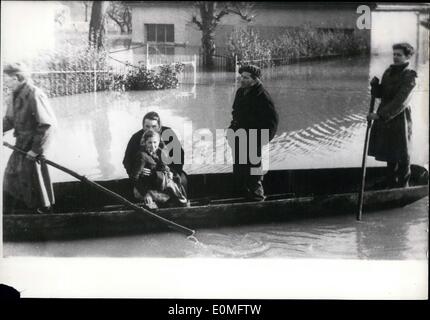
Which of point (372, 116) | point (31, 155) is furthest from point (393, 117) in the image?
point (31, 155)

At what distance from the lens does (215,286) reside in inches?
130

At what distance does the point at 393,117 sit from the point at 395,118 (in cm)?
2

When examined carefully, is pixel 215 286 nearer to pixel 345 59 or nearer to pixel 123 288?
pixel 123 288

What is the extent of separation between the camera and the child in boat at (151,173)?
3.38 metres

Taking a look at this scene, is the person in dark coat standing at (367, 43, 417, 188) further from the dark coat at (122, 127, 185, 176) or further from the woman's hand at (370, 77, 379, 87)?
the dark coat at (122, 127, 185, 176)

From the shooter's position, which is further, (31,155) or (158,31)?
(158,31)

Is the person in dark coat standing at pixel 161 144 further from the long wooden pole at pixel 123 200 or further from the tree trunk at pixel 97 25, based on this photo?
the tree trunk at pixel 97 25

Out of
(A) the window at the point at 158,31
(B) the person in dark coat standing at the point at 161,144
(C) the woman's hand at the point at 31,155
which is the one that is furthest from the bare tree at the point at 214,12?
(C) the woman's hand at the point at 31,155

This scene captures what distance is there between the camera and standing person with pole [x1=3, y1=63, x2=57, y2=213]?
131 inches

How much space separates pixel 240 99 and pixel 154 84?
1.87ft

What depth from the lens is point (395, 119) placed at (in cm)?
346

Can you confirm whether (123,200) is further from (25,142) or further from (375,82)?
(375,82)
